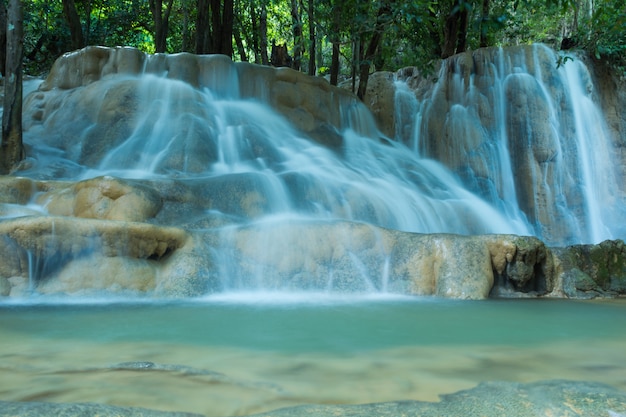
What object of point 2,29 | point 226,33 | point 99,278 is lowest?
point 99,278

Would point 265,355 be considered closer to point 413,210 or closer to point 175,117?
point 413,210

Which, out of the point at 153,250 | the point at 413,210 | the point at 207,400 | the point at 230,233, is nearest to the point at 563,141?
the point at 413,210

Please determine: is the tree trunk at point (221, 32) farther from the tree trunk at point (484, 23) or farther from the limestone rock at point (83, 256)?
the limestone rock at point (83, 256)

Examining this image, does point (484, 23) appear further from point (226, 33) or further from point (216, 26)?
point (216, 26)

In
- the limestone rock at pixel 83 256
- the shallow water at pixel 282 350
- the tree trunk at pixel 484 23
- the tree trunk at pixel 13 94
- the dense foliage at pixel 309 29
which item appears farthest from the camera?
the dense foliage at pixel 309 29

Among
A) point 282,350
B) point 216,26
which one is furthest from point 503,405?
point 216,26

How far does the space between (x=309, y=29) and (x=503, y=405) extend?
13652mm

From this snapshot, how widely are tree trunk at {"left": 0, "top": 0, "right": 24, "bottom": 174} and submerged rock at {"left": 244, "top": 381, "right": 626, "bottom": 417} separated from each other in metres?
8.51

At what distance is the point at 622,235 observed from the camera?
1152 cm

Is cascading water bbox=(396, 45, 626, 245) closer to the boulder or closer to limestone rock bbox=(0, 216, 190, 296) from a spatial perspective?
the boulder

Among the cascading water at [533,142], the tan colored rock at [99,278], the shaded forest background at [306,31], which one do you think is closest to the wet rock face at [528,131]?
the cascading water at [533,142]

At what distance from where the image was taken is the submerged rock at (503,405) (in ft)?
7.36

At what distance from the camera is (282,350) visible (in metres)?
3.53

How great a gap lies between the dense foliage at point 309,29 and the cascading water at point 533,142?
2.89 ft
